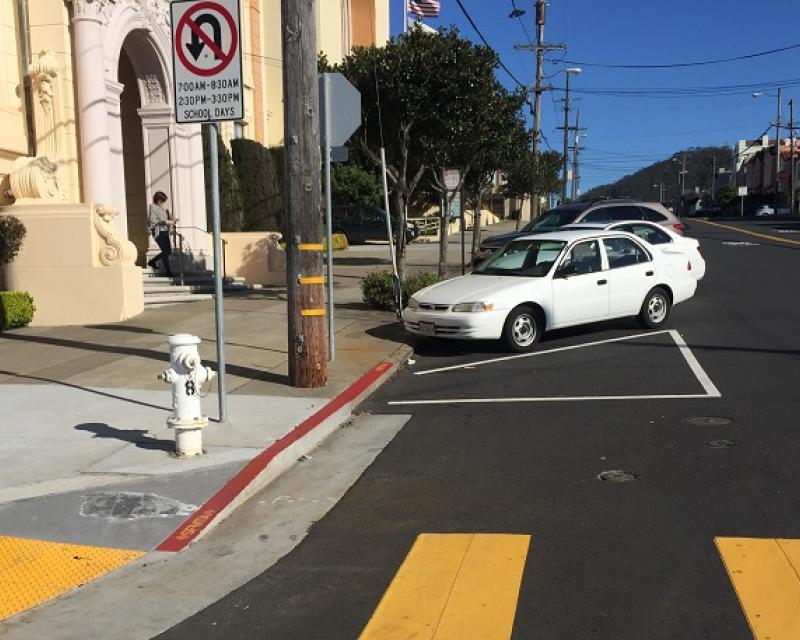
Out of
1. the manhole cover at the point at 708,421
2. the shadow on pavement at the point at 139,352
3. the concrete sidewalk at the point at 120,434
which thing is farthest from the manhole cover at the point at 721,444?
the shadow on pavement at the point at 139,352

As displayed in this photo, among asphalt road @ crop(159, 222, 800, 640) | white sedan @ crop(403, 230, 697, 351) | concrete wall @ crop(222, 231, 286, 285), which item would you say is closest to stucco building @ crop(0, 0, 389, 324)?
concrete wall @ crop(222, 231, 286, 285)

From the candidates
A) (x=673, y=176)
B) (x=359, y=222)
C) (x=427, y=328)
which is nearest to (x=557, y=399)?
(x=427, y=328)

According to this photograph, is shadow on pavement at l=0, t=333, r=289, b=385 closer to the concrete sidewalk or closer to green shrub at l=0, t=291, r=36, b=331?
the concrete sidewalk

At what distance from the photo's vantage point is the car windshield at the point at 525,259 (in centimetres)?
1116

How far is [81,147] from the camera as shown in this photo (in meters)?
14.0

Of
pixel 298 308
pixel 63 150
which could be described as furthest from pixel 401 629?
pixel 63 150

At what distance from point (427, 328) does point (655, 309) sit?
3.71 m

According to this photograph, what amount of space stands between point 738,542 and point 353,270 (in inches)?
711

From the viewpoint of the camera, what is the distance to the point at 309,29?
8.25 m

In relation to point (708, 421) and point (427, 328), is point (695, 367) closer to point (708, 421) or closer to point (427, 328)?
point (708, 421)

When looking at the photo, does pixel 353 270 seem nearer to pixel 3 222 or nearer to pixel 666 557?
pixel 3 222

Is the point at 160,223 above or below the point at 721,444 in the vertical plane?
above

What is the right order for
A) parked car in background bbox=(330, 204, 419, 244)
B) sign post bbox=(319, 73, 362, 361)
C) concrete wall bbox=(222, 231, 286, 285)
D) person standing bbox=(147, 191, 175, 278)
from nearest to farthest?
sign post bbox=(319, 73, 362, 361) < person standing bbox=(147, 191, 175, 278) < concrete wall bbox=(222, 231, 286, 285) < parked car in background bbox=(330, 204, 419, 244)

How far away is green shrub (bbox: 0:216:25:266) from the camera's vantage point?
12203 mm
